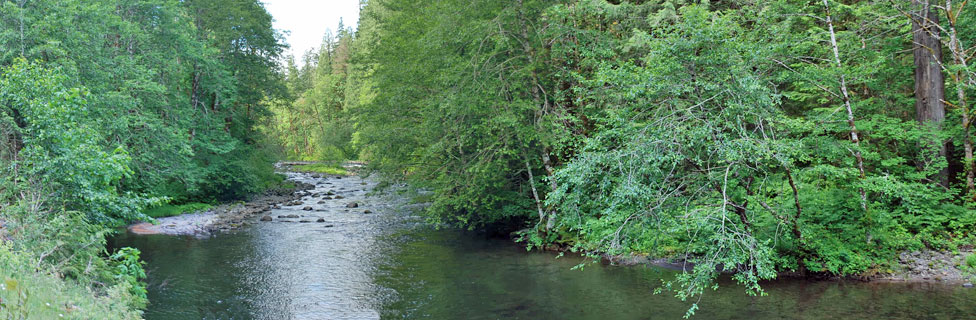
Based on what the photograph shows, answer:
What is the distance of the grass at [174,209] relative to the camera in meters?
23.6

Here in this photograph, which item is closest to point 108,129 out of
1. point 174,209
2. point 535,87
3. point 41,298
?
point 174,209

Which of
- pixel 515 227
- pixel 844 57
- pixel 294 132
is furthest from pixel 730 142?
pixel 294 132

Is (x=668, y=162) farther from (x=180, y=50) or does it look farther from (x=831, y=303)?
(x=180, y=50)

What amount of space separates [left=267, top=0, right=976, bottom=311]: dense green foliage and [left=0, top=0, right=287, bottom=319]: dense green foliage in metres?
7.47

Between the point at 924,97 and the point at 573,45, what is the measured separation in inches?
347

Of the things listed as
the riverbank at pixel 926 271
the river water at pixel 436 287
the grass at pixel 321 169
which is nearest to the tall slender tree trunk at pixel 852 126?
the riverbank at pixel 926 271

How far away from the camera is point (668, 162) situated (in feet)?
30.2

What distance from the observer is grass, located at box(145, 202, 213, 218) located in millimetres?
23558

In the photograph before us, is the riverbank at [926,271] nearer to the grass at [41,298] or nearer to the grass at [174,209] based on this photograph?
the grass at [41,298]

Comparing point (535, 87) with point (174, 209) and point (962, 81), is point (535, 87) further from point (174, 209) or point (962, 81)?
point (174, 209)

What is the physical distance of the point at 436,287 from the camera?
13.4m

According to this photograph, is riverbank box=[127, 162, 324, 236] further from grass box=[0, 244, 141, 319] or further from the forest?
grass box=[0, 244, 141, 319]

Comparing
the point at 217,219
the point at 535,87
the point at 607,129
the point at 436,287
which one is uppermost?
the point at 535,87

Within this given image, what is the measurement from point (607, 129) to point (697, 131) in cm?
271
